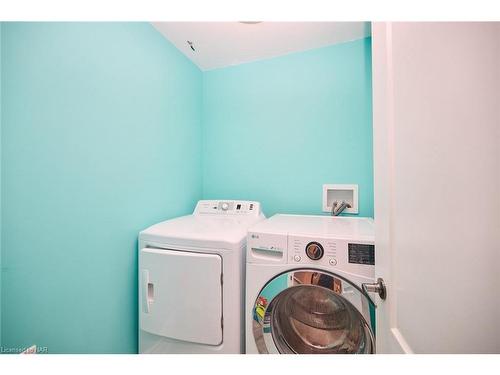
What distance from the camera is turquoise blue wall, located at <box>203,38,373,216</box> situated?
4.91 ft

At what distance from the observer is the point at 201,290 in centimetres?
100

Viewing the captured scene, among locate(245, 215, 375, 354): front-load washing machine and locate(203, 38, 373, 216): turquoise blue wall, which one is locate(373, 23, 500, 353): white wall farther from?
locate(203, 38, 373, 216): turquoise blue wall

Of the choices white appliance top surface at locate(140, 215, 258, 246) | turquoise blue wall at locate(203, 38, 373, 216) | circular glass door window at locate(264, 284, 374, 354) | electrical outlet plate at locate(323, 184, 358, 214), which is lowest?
circular glass door window at locate(264, 284, 374, 354)

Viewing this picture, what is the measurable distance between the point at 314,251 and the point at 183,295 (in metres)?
0.70

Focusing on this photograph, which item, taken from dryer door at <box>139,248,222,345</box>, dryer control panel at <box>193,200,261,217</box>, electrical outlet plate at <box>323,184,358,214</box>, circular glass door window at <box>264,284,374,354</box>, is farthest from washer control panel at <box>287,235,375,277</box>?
electrical outlet plate at <box>323,184,358,214</box>

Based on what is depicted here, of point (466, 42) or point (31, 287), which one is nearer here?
point (466, 42)

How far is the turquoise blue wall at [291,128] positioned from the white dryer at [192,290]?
2.33ft

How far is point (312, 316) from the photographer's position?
1.06 metres

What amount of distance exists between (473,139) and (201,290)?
1.10 m

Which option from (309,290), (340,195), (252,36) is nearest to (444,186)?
(309,290)

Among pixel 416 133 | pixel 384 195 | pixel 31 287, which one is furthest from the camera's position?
pixel 31 287

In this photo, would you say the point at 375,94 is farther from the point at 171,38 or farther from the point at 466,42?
the point at 171,38
